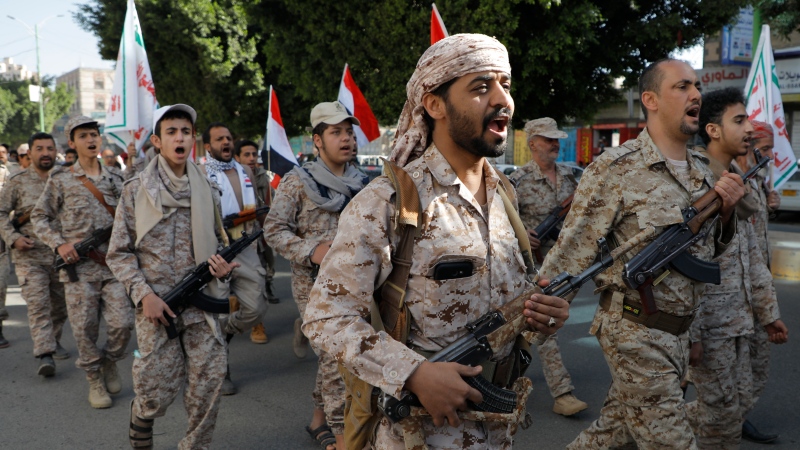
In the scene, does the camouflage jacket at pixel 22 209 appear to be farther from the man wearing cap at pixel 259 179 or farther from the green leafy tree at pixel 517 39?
the green leafy tree at pixel 517 39

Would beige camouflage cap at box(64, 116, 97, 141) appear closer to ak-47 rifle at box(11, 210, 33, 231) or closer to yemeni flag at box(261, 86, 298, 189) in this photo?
ak-47 rifle at box(11, 210, 33, 231)

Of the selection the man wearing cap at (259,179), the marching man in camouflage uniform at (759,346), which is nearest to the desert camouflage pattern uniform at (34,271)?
the man wearing cap at (259,179)

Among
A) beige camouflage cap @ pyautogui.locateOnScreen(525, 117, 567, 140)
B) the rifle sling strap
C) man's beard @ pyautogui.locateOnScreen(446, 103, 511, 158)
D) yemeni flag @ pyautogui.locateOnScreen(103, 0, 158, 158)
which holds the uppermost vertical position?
yemeni flag @ pyautogui.locateOnScreen(103, 0, 158, 158)

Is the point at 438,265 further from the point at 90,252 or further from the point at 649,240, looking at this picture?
the point at 90,252

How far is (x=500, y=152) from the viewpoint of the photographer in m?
2.14

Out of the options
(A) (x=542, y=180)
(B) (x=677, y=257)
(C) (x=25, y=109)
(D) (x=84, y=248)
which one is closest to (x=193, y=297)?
(D) (x=84, y=248)

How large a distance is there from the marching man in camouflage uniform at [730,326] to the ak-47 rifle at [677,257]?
0.64 meters

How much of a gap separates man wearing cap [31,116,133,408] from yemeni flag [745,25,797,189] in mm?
6044

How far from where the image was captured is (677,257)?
3143 mm

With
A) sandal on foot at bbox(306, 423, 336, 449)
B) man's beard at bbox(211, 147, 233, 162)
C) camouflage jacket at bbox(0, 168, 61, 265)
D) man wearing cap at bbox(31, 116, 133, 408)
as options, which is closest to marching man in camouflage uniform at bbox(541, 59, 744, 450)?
sandal on foot at bbox(306, 423, 336, 449)

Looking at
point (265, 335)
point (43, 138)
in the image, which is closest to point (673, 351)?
point (265, 335)

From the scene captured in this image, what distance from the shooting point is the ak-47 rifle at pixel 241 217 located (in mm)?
5840

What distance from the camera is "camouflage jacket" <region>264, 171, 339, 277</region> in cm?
471

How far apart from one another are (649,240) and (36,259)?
5713mm
